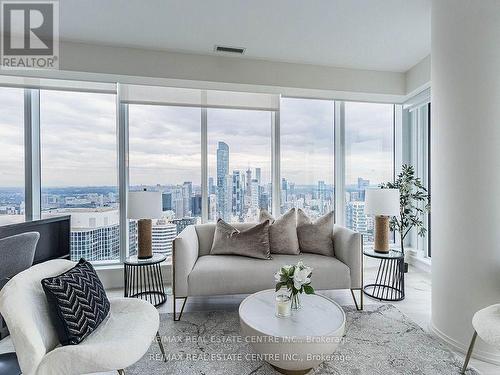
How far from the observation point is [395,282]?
3.16 m

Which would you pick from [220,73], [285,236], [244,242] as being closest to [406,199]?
[285,236]

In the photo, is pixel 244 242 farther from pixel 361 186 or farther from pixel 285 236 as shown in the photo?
pixel 361 186

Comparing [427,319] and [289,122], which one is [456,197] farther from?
[289,122]

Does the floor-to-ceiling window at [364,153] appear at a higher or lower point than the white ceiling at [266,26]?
lower

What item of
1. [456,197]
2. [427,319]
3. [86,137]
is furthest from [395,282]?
[86,137]

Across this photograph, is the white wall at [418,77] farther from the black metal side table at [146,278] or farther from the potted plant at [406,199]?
the black metal side table at [146,278]

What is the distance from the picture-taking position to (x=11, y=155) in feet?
10.3

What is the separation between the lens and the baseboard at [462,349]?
1879mm

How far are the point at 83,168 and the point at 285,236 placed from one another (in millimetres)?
2633

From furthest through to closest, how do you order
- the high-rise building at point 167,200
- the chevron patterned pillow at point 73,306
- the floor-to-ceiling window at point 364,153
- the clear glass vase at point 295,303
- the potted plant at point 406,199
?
the floor-to-ceiling window at point 364,153, the high-rise building at point 167,200, the potted plant at point 406,199, the clear glass vase at point 295,303, the chevron patterned pillow at point 73,306

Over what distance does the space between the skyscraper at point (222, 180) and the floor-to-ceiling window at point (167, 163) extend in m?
0.26

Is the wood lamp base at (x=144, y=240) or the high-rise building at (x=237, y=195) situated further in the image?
the high-rise building at (x=237, y=195)

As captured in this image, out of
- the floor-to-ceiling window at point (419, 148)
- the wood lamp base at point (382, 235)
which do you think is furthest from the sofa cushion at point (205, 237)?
the floor-to-ceiling window at point (419, 148)

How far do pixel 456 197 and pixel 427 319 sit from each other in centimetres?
123
